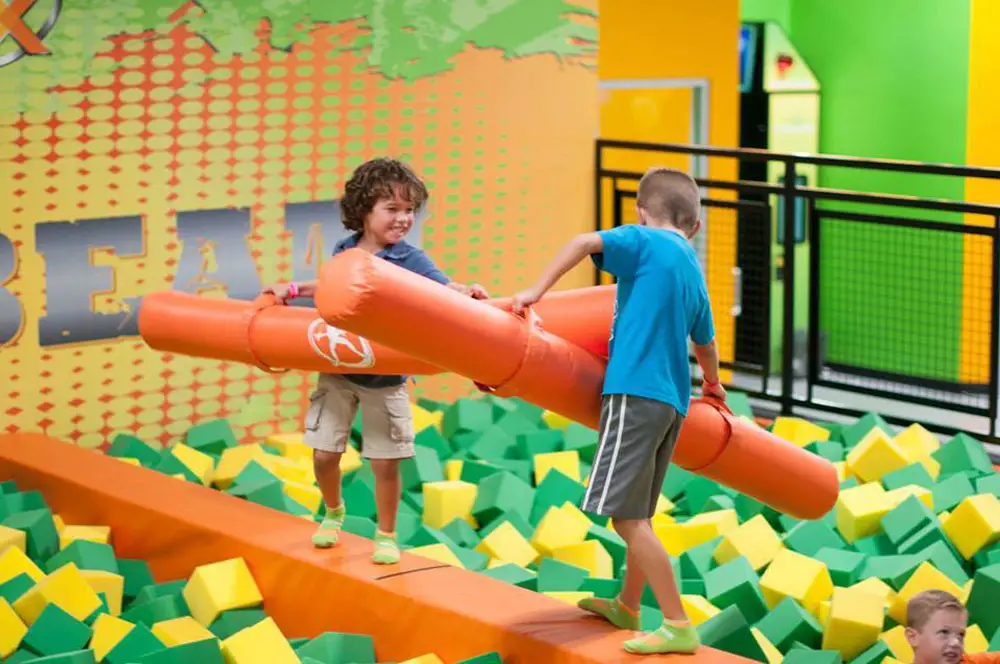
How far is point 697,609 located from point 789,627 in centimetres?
25

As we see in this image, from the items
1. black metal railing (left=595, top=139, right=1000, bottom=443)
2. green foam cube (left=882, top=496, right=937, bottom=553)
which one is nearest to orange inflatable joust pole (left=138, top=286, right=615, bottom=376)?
green foam cube (left=882, top=496, right=937, bottom=553)

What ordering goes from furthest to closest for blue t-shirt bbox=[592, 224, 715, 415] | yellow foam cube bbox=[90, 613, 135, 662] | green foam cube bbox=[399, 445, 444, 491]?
green foam cube bbox=[399, 445, 444, 491], yellow foam cube bbox=[90, 613, 135, 662], blue t-shirt bbox=[592, 224, 715, 415]

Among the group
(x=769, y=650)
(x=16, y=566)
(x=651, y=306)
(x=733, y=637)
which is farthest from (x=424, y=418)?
(x=651, y=306)

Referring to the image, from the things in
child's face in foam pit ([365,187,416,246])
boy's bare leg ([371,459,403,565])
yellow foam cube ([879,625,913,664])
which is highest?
child's face in foam pit ([365,187,416,246])

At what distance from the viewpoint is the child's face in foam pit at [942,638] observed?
348 cm

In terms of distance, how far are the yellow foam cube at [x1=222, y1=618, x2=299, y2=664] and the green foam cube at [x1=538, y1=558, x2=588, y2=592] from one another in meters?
0.85

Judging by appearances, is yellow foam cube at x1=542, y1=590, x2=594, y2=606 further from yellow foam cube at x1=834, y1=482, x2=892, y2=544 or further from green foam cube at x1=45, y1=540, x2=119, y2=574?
green foam cube at x1=45, y1=540, x2=119, y2=574

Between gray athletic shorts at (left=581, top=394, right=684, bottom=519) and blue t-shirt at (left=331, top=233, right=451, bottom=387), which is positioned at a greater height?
blue t-shirt at (left=331, top=233, right=451, bottom=387)

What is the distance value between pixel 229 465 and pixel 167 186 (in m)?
1.21

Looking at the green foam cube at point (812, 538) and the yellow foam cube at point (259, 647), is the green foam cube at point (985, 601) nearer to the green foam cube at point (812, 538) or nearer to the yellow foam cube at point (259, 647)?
the green foam cube at point (812, 538)

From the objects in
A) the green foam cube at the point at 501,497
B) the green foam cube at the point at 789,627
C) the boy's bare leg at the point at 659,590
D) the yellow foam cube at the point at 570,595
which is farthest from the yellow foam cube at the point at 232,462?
the boy's bare leg at the point at 659,590

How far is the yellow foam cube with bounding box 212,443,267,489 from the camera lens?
5449 millimetres

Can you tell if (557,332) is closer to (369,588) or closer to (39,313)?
(369,588)

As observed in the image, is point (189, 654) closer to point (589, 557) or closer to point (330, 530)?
point (330, 530)
